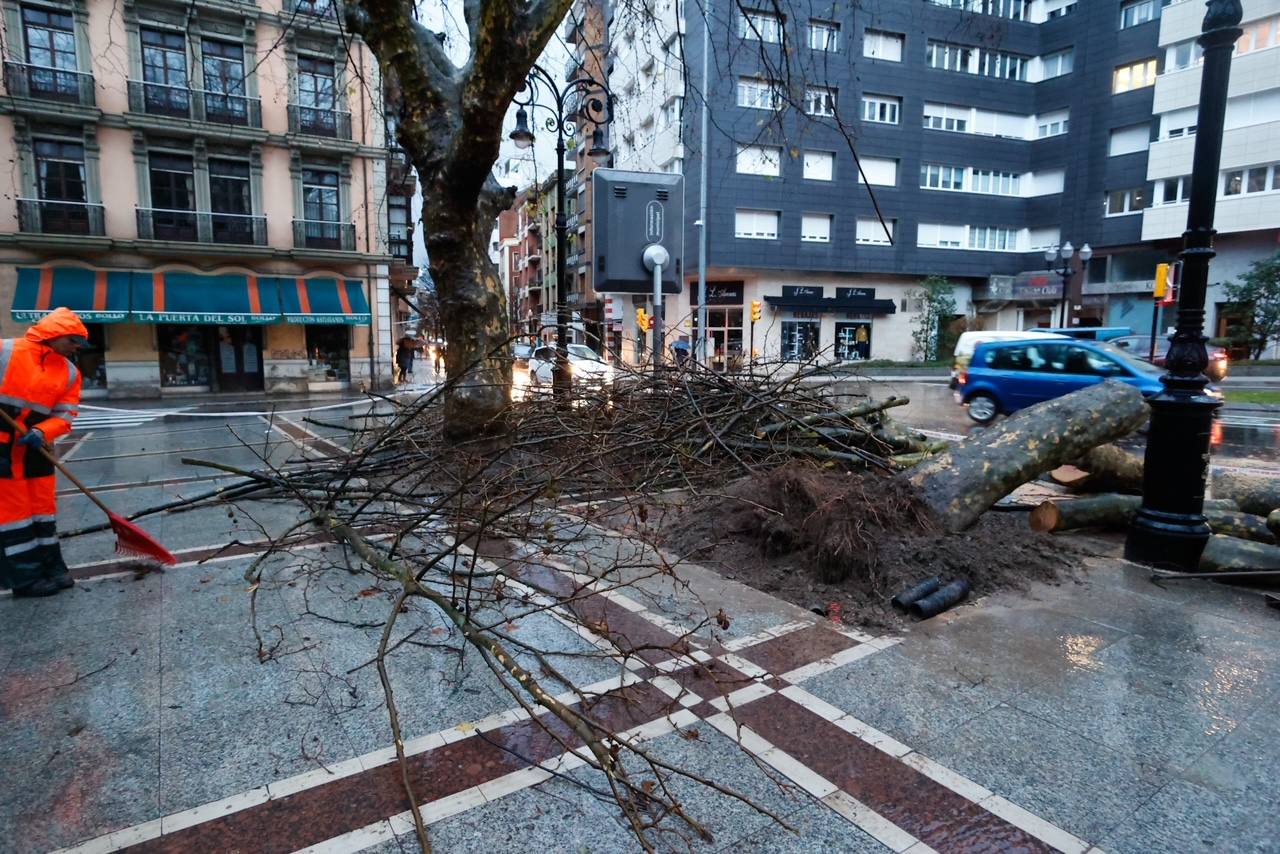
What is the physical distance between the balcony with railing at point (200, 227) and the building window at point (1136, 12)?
39836 mm

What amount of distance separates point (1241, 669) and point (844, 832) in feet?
8.38

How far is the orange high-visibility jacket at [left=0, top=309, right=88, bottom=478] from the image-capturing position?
14.9 ft

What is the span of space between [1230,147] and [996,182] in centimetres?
1012

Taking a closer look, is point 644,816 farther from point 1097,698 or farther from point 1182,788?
point 1097,698

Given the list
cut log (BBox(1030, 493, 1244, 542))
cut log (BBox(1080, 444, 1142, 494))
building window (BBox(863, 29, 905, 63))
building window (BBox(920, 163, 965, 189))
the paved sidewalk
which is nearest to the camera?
the paved sidewalk

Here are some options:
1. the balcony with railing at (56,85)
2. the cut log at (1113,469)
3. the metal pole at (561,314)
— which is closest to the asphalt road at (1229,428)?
the cut log at (1113,469)

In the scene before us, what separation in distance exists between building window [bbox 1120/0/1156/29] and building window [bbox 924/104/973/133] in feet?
24.5

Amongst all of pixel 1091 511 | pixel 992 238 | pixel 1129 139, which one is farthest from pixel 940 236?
pixel 1091 511

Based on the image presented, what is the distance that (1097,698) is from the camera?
3.21 meters

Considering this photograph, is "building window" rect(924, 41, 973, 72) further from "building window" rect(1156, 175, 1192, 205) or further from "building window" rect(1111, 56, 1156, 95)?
"building window" rect(1156, 175, 1192, 205)

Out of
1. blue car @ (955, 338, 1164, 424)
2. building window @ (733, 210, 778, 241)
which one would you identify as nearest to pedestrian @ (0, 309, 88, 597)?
blue car @ (955, 338, 1164, 424)

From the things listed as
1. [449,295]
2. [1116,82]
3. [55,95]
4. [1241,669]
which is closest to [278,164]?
[55,95]

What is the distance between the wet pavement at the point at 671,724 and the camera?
2406mm

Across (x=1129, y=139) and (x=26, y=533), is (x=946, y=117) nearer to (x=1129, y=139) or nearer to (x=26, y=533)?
(x=1129, y=139)
